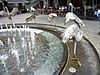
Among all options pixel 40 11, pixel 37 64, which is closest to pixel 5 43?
pixel 37 64

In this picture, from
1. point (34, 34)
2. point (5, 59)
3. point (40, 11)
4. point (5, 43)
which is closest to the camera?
point (5, 59)

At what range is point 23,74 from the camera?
619cm

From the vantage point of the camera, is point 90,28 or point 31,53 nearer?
point 31,53

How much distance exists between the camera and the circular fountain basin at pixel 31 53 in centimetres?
644

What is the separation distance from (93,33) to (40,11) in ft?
21.2

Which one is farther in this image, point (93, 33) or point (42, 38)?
point (93, 33)

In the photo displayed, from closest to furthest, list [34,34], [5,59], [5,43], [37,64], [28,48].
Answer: [37,64], [5,59], [28,48], [5,43], [34,34]

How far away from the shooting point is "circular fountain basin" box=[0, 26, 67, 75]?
6.44 meters

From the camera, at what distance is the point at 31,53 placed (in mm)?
7816

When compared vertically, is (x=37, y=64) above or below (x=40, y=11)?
below

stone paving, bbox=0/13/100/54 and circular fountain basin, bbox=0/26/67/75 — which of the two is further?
stone paving, bbox=0/13/100/54

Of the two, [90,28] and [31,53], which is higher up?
[90,28]

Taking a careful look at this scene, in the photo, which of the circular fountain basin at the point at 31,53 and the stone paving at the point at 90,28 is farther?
the stone paving at the point at 90,28

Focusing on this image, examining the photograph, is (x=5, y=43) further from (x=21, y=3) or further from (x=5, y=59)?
(x=21, y=3)
